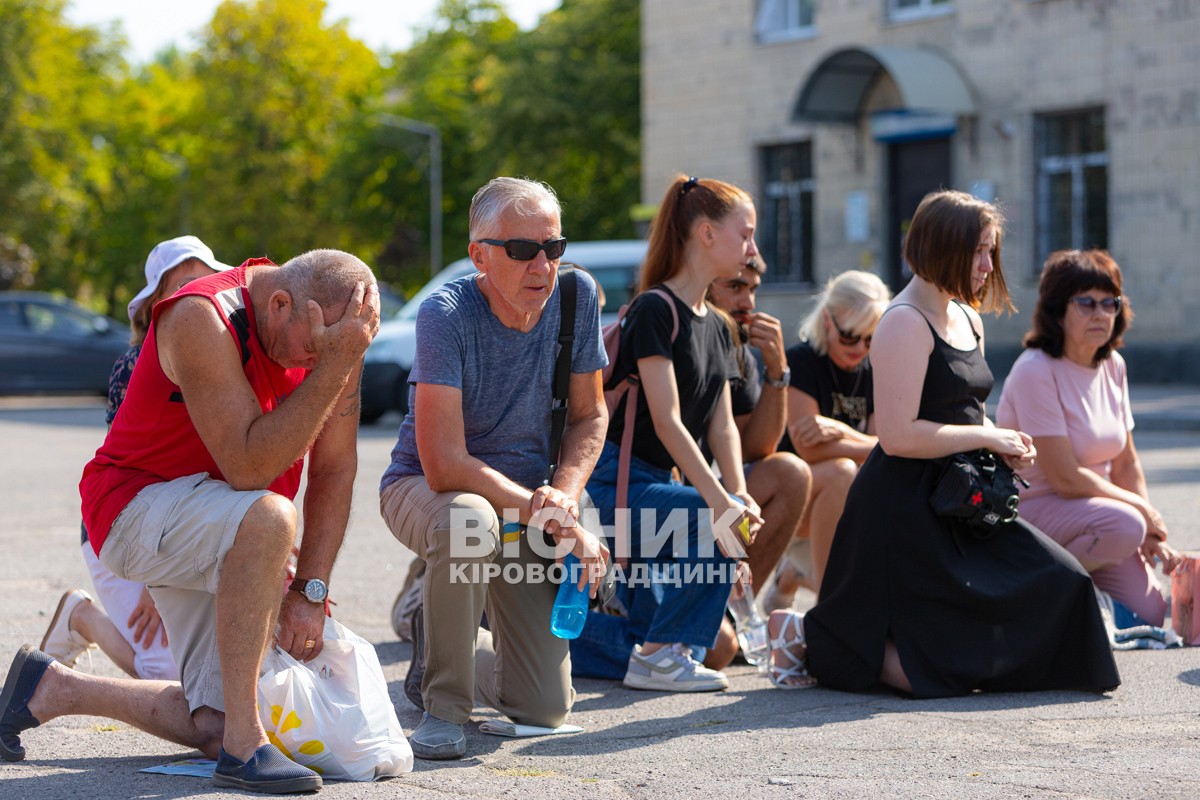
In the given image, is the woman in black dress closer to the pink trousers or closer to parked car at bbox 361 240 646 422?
the pink trousers

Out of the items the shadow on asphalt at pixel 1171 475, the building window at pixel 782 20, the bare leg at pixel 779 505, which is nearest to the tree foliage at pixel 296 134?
the building window at pixel 782 20

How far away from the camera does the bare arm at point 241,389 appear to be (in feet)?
13.6

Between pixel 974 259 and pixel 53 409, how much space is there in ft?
74.6

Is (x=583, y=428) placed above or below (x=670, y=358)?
below

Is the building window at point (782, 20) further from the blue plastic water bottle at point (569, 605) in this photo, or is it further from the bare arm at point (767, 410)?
the blue plastic water bottle at point (569, 605)

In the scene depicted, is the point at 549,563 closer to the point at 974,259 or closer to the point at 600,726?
the point at 600,726

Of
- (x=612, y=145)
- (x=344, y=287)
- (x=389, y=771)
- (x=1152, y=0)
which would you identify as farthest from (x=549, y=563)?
(x=612, y=145)

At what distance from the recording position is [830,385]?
6.88m

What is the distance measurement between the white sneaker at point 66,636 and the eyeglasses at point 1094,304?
3.93 metres

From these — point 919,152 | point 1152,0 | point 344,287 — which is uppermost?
point 1152,0

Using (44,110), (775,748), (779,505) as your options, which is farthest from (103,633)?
(44,110)

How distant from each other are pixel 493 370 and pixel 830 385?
7.48 feet

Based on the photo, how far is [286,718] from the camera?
14.2 ft

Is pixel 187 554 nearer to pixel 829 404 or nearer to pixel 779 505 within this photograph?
pixel 779 505
